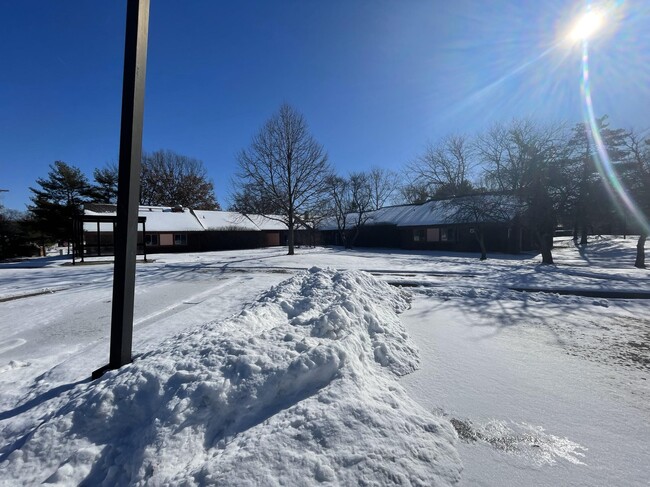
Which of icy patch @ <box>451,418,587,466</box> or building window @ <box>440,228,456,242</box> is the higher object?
building window @ <box>440,228,456,242</box>

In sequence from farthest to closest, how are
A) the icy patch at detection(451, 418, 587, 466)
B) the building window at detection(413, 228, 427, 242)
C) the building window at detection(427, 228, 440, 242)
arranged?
the building window at detection(413, 228, 427, 242) < the building window at detection(427, 228, 440, 242) < the icy patch at detection(451, 418, 587, 466)

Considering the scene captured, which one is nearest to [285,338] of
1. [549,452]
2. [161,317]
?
[549,452]

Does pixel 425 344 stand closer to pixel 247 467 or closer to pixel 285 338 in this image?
pixel 285 338

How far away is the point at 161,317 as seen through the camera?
6.70 metres

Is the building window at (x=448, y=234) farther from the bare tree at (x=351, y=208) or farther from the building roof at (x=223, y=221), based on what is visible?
the building roof at (x=223, y=221)

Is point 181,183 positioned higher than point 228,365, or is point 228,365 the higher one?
point 181,183

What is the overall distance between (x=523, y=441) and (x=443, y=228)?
94.3ft

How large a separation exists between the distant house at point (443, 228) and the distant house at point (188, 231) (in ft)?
32.5

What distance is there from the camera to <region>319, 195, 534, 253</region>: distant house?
20.8 m

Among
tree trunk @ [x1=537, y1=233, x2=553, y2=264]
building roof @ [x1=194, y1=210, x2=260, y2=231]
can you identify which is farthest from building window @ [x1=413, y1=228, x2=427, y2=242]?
building roof @ [x1=194, y1=210, x2=260, y2=231]

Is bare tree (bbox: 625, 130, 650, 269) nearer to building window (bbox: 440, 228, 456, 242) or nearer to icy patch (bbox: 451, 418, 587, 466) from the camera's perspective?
building window (bbox: 440, 228, 456, 242)

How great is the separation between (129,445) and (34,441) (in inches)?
29.8

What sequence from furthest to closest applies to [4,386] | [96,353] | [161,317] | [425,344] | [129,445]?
1. [161,317]
2. [425,344]
3. [96,353]
4. [4,386]
5. [129,445]

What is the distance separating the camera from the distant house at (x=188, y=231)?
94.1 feet
